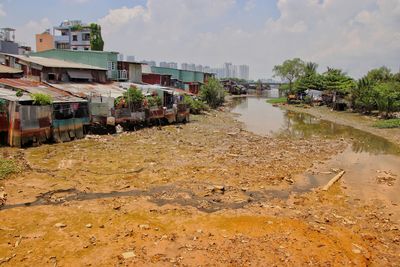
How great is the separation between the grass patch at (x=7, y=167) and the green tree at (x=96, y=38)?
1494 inches

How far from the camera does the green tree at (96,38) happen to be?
48406 mm

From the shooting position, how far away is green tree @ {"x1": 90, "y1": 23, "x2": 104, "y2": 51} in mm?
48406

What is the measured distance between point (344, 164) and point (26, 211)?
1331cm

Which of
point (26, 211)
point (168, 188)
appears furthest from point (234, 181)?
point (26, 211)

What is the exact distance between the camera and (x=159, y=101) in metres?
25.7

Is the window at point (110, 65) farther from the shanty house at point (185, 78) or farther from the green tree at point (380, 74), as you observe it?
the green tree at point (380, 74)

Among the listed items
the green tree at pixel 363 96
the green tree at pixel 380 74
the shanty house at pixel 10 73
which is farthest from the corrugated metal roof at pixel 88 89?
the green tree at pixel 380 74

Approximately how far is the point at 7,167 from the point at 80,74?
50.7 ft

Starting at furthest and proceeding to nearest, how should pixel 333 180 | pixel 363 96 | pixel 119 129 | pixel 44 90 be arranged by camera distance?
pixel 363 96
pixel 119 129
pixel 44 90
pixel 333 180

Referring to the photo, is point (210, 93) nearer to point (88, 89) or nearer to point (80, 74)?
point (80, 74)

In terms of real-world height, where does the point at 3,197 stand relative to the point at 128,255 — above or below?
above

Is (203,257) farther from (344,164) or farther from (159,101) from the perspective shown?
(159,101)

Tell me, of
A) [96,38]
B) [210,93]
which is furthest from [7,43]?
[210,93]

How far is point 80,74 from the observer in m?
26.5
